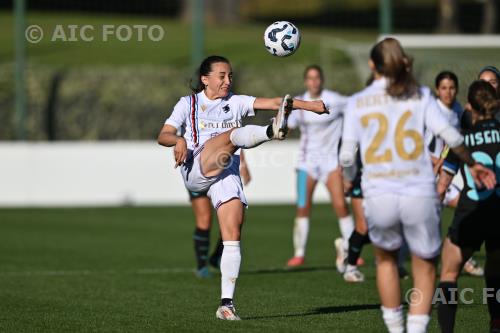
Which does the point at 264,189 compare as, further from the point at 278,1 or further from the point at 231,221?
the point at 231,221

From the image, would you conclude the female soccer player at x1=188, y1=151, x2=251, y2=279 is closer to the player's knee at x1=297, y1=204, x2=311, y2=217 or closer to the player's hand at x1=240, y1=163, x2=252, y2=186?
the player's hand at x1=240, y1=163, x2=252, y2=186

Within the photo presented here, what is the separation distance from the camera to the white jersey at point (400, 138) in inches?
A: 270

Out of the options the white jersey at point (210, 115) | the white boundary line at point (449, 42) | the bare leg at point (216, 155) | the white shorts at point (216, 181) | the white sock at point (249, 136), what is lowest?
Result: the white shorts at point (216, 181)

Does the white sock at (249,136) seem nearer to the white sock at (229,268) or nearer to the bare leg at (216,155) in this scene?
the bare leg at (216,155)

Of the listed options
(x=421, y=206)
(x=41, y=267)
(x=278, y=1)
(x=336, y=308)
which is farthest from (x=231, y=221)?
(x=278, y=1)

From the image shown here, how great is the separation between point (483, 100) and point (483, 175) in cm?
83

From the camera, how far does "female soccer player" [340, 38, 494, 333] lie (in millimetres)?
6852

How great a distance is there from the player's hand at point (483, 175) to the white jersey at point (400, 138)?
34 cm

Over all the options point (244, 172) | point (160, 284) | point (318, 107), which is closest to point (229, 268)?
point (318, 107)

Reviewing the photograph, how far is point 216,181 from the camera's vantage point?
9.24 m

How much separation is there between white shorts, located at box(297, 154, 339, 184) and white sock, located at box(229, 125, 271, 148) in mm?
5026

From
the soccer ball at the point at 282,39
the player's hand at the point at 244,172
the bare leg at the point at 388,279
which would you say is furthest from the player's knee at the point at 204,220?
the bare leg at the point at 388,279

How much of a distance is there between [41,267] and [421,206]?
7.67 meters

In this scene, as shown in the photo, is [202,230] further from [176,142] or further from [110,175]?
[110,175]
